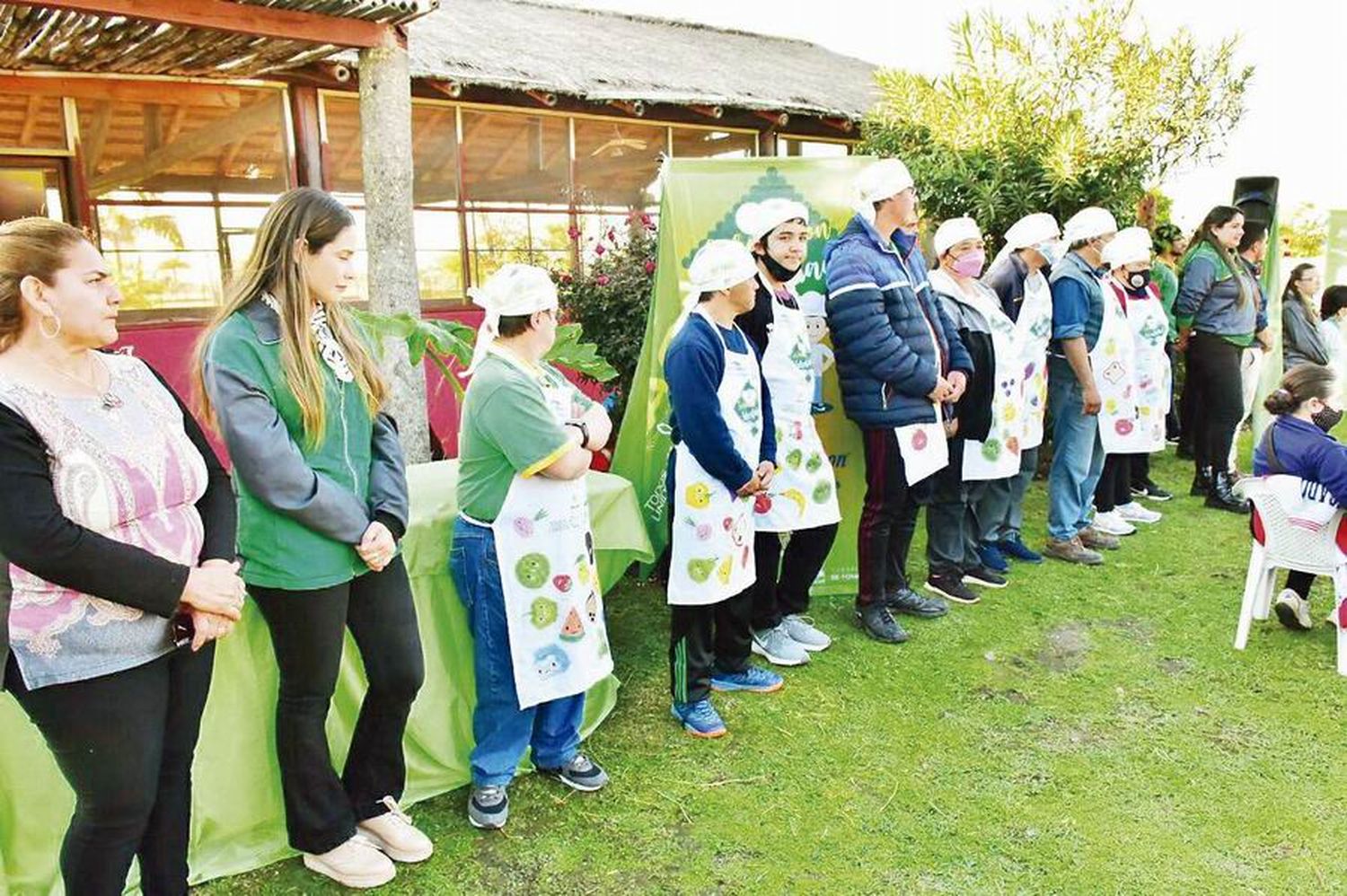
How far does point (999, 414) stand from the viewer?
15.2ft

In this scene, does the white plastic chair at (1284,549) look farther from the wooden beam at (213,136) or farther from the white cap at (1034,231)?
the wooden beam at (213,136)

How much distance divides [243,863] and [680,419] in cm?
179

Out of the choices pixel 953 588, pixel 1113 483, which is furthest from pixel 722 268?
pixel 1113 483

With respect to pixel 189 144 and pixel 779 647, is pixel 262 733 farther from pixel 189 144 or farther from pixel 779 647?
pixel 189 144

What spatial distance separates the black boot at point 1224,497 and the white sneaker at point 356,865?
5.66m

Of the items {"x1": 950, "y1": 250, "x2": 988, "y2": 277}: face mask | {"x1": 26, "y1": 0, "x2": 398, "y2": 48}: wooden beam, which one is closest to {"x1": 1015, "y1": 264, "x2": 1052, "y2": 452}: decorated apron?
{"x1": 950, "y1": 250, "x2": 988, "y2": 277}: face mask

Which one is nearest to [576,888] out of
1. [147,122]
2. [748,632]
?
[748,632]

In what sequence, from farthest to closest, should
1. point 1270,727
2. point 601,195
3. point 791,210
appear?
point 601,195
point 791,210
point 1270,727

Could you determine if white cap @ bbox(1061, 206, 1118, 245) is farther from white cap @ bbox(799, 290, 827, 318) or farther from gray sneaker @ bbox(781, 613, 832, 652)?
gray sneaker @ bbox(781, 613, 832, 652)

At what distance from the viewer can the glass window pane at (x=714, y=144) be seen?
9.80 metres

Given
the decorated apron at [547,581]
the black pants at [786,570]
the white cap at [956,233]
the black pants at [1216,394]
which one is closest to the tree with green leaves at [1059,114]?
the black pants at [1216,394]

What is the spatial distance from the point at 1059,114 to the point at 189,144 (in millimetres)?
6553

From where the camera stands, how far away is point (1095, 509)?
576 centimetres

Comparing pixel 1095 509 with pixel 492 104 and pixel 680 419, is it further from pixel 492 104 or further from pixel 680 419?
pixel 492 104
